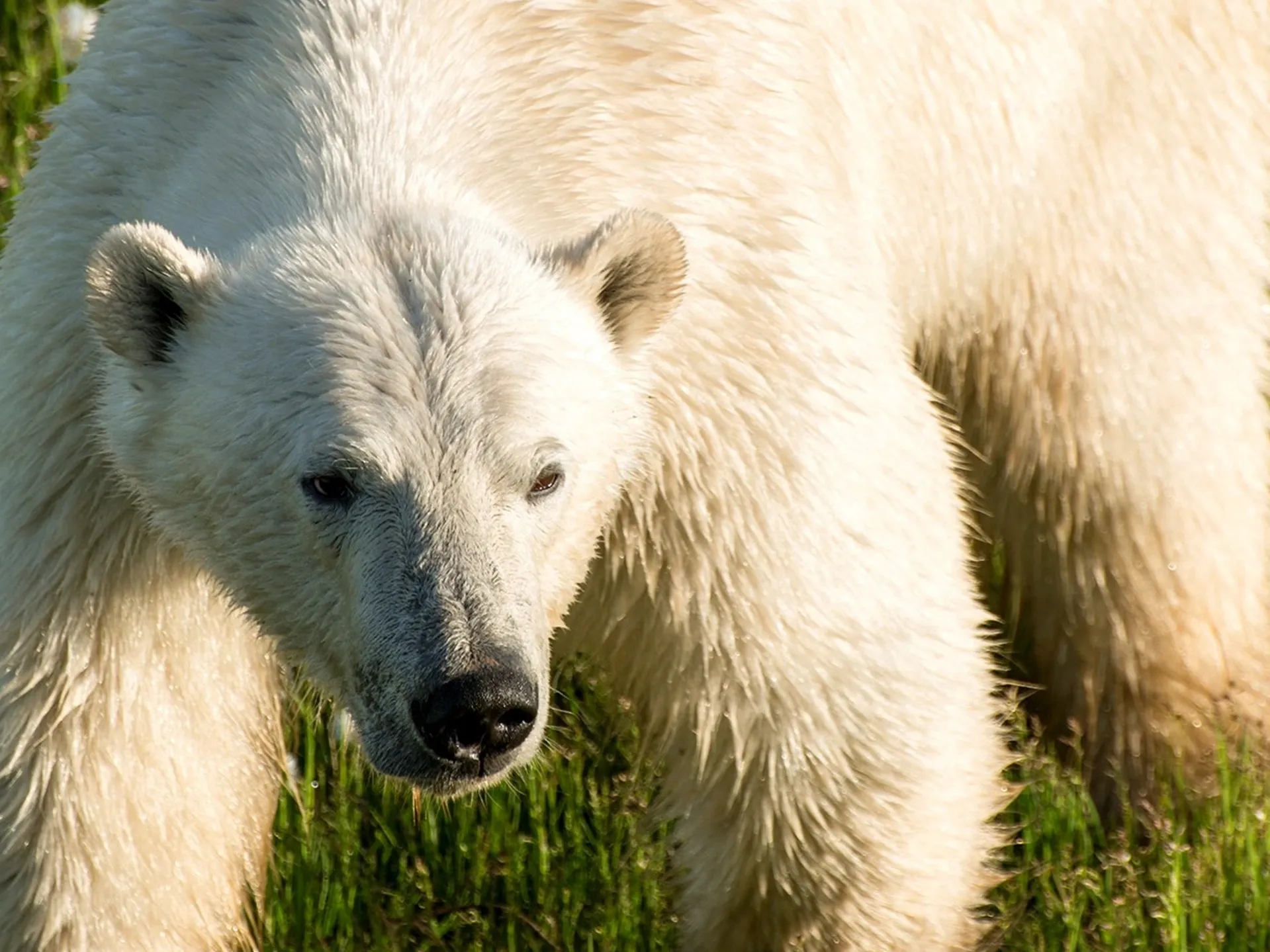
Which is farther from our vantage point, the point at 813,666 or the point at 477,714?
the point at 813,666

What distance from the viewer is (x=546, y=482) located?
9.48 ft

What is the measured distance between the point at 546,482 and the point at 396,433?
0.82 feet

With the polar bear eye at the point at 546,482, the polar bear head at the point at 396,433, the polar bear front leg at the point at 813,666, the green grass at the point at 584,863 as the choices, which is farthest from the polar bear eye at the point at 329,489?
the green grass at the point at 584,863

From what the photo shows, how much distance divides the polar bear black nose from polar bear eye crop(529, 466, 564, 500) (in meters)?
0.30

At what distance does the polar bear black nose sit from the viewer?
105 inches

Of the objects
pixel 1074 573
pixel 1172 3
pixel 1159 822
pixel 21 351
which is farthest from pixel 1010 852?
pixel 21 351

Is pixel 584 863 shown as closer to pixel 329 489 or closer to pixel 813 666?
pixel 813 666

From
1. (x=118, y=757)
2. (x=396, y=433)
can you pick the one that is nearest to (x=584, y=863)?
(x=118, y=757)

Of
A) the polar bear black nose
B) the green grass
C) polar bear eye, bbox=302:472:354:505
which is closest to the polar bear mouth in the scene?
the polar bear black nose

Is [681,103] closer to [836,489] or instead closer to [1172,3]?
[836,489]

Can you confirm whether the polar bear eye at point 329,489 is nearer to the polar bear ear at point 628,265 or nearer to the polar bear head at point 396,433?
the polar bear head at point 396,433

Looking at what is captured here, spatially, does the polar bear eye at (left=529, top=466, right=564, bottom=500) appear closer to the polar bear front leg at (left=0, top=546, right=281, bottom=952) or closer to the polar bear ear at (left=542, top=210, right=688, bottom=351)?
the polar bear ear at (left=542, top=210, right=688, bottom=351)

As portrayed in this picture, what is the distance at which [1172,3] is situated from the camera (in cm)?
410

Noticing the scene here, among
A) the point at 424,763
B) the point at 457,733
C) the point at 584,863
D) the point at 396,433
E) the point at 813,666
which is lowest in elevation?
the point at 584,863
